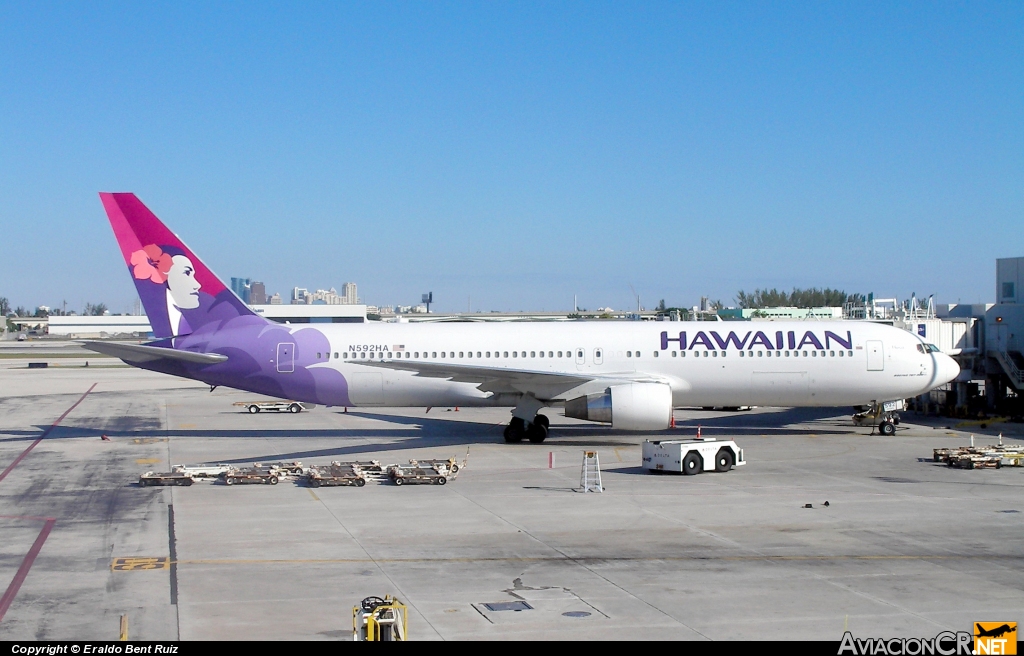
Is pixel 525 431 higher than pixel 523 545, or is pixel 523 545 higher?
pixel 525 431

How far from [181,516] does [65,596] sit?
6635 mm

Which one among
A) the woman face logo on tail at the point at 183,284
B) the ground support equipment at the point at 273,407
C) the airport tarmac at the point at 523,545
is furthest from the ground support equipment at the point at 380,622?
the ground support equipment at the point at 273,407

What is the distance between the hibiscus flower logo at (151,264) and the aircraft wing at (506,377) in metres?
8.51

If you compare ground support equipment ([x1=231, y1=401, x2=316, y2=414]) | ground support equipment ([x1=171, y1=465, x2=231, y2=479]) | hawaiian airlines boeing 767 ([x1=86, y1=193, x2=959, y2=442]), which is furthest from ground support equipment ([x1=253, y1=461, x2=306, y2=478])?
ground support equipment ([x1=231, y1=401, x2=316, y2=414])

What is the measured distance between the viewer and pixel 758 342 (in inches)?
1341

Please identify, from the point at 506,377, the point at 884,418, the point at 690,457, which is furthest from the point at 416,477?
the point at 884,418

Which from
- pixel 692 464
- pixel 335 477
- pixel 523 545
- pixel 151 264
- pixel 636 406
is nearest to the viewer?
pixel 523 545

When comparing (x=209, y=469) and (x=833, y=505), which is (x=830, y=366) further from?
→ (x=209, y=469)

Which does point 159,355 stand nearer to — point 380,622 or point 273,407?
point 273,407

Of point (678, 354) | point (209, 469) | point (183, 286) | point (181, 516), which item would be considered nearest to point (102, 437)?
point (183, 286)

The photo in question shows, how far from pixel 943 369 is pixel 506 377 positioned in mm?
17111

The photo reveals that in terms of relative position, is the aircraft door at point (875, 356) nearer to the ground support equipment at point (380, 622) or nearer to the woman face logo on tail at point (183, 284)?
the woman face logo on tail at point (183, 284)

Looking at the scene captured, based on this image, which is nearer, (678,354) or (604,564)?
(604,564)

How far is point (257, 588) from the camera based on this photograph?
14.8 m
